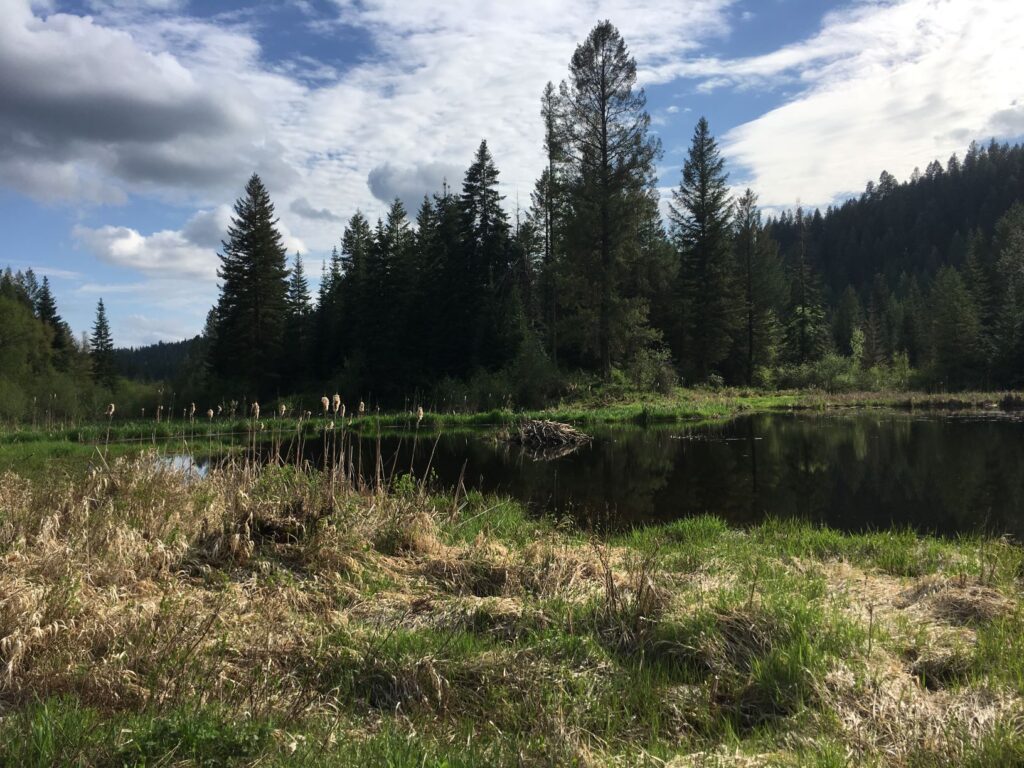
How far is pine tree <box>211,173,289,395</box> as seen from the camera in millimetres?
48312

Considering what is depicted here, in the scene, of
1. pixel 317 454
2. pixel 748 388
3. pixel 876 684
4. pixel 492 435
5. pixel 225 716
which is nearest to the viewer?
pixel 225 716

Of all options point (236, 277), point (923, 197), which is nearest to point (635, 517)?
point (236, 277)

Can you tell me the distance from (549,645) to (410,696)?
1049mm

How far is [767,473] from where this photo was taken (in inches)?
622

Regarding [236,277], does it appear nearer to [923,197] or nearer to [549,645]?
[549,645]

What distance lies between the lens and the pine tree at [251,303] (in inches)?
1902

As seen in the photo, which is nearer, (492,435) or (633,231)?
(492,435)

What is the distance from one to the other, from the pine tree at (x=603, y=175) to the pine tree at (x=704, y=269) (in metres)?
12.7

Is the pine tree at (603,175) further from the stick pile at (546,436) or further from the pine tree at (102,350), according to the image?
the pine tree at (102,350)

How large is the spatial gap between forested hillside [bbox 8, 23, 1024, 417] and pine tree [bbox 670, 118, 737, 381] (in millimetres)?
114

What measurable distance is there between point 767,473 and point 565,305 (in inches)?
893

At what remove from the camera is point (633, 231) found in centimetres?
3647

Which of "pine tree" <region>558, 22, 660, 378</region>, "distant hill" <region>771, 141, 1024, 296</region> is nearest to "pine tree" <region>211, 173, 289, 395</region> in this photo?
"pine tree" <region>558, 22, 660, 378</region>

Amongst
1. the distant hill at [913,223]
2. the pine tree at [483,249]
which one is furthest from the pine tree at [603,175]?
the distant hill at [913,223]
